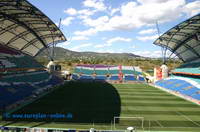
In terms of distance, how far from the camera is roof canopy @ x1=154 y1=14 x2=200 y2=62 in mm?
43225

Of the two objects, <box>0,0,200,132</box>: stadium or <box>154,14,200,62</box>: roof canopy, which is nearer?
<box>0,0,200,132</box>: stadium

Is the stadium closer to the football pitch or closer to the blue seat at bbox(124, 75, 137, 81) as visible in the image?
the football pitch

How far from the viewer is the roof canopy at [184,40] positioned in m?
43.2

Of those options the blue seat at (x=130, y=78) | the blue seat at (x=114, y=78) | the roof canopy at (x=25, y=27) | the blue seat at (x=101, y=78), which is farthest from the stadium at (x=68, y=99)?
the blue seat at (x=101, y=78)

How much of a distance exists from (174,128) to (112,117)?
6.37 meters

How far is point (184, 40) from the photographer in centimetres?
5662

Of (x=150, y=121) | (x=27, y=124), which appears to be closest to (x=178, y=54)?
(x=150, y=121)

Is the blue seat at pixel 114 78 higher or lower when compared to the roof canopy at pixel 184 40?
lower

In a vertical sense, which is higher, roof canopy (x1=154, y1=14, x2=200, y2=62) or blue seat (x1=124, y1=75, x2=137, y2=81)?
roof canopy (x1=154, y1=14, x2=200, y2=62)

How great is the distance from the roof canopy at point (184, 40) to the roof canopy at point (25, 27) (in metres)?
24.4

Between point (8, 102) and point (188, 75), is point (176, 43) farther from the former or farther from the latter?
point (8, 102)

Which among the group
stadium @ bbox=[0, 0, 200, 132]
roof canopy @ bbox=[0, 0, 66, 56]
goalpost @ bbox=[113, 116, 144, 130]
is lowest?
goalpost @ bbox=[113, 116, 144, 130]

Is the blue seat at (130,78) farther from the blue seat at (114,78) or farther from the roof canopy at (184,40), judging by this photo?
the roof canopy at (184,40)

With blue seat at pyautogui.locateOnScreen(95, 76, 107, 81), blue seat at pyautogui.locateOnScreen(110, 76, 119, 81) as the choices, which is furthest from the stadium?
blue seat at pyautogui.locateOnScreen(95, 76, 107, 81)
